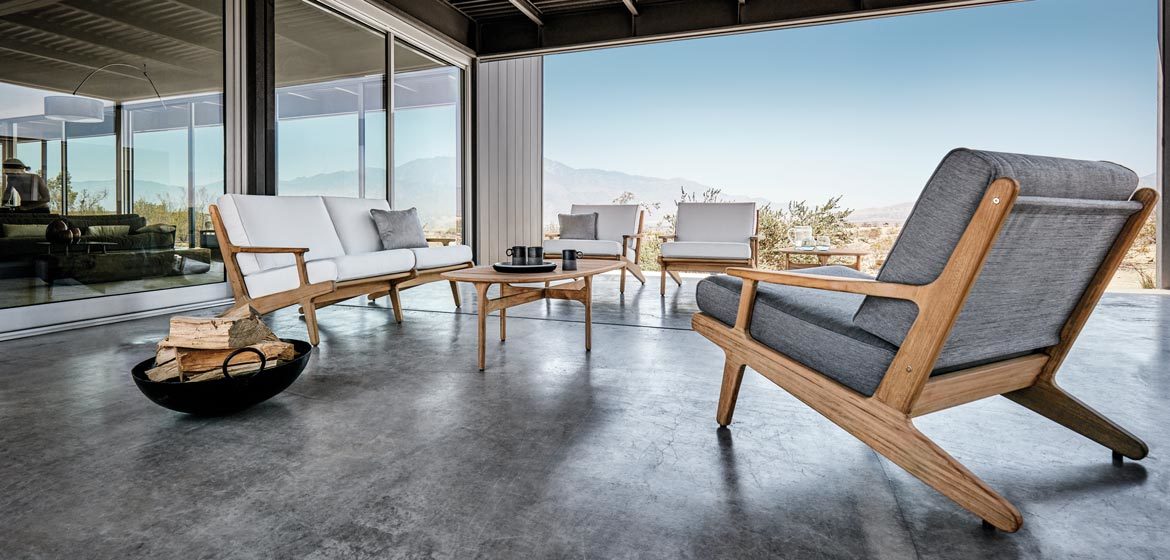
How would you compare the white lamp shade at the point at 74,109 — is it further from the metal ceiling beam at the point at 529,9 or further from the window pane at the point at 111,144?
the metal ceiling beam at the point at 529,9

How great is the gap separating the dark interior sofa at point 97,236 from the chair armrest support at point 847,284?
374cm

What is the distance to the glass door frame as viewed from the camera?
5.15 m

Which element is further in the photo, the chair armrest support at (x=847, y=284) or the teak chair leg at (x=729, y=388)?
the teak chair leg at (x=729, y=388)

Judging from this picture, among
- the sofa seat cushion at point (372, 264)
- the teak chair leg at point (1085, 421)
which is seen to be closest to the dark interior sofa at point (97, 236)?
the sofa seat cushion at point (372, 264)

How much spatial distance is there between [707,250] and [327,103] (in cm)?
338

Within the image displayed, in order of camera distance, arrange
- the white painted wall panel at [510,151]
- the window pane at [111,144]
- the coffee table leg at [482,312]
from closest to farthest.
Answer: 1. the coffee table leg at [482,312]
2. the window pane at [111,144]
3. the white painted wall panel at [510,151]

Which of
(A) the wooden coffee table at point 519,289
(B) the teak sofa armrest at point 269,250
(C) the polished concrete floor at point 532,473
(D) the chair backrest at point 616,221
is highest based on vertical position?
(D) the chair backrest at point 616,221

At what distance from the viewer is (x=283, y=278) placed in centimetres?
304

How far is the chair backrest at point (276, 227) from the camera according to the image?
313 cm

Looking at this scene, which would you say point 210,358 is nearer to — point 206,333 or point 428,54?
point 206,333

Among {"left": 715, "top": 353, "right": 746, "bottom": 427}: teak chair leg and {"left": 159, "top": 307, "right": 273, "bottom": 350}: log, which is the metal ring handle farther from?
{"left": 715, "top": 353, "right": 746, "bottom": 427}: teak chair leg

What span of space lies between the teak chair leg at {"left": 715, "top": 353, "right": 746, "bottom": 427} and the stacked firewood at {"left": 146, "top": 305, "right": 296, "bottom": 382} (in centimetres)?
144

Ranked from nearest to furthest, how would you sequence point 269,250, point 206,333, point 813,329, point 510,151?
point 813,329 < point 206,333 < point 269,250 < point 510,151

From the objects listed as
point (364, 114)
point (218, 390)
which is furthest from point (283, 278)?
point (364, 114)
